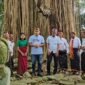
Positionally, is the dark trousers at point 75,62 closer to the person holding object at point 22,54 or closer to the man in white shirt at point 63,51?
the man in white shirt at point 63,51

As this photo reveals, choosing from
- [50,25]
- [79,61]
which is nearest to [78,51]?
[79,61]

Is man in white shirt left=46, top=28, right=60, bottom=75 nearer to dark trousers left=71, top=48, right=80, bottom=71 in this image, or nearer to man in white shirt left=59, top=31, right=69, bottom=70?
man in white shirt left=59, top=31, right=69, bottom=70

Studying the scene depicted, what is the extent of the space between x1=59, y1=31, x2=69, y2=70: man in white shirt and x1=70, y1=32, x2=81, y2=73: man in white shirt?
22cm

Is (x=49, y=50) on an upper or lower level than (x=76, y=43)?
lower

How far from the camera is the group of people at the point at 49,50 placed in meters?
10.8

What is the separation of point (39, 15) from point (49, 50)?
3.21 meters

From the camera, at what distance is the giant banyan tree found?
1360cm

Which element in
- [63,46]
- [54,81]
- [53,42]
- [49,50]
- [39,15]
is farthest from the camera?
[39,15]

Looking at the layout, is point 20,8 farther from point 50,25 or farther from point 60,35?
point 60,35

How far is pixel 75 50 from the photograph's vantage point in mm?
11266

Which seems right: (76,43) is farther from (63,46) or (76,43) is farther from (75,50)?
(63,46)

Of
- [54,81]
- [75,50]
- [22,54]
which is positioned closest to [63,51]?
[75,50]

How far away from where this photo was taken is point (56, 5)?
1426 cm

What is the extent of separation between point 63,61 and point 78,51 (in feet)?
2.11
